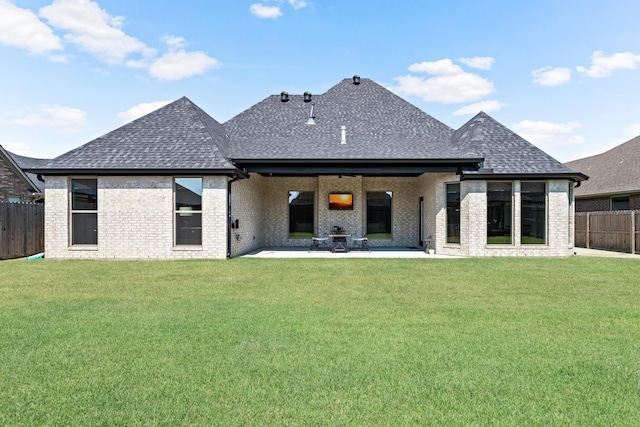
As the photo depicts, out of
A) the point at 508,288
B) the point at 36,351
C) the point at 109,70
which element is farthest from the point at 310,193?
the point at 36,351

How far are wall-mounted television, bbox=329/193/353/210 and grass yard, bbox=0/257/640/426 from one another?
9390 mm

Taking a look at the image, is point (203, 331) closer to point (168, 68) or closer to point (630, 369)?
point (630, 369)

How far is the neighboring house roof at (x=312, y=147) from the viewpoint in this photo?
13031 mm

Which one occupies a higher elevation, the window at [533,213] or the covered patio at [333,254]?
the window at [533,213]

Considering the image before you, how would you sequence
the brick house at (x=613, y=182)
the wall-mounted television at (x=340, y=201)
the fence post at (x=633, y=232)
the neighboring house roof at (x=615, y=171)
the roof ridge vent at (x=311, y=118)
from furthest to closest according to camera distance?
the neighboring house roof at (x=615, y=171), the brick house at (x=613, y=182), the wall-mounted television at (x=340, y=201), the roof ridge vent at (x=311, y=118), the fence post at (x=633, y=232)

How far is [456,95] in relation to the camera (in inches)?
1318

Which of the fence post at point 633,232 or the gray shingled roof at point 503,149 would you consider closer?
the gray shingled roof at point 503,149

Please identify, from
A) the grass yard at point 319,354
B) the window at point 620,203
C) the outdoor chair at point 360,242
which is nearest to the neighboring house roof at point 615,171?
the window at point 620,203

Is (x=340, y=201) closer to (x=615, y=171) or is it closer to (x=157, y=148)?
(x=157, y=148)

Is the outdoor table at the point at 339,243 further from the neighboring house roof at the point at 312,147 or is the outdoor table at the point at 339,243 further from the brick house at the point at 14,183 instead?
the brick house at the point at 14,183

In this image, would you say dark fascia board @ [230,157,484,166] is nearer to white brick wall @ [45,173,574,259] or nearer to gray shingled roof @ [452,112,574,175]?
white brick wall @ [45,173,574,259]

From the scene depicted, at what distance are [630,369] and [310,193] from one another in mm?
14963

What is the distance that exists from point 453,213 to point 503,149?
3.09 metres

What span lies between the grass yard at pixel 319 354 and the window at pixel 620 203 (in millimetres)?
14706
